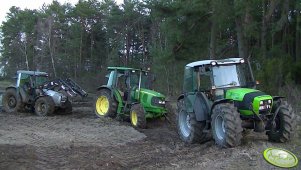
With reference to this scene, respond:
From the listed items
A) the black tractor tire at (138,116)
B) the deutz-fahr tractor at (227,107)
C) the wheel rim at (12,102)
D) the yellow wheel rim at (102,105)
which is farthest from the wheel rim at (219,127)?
the wheel rim at (12,102)

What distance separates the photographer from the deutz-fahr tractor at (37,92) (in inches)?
693

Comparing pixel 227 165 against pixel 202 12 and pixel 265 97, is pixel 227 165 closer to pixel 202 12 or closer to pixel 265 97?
pixel 265 97

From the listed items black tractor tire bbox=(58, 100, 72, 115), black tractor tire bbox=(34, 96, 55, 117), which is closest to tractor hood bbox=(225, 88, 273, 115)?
black tractor tire bbox=(34, 96, 55, 117)

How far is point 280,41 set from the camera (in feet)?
96.2

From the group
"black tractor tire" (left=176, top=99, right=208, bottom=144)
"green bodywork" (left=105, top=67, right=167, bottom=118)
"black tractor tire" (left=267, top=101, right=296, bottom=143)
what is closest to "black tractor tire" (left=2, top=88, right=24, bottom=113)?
"green bodywork" (left=105, top=67, right=167, bottom=118)

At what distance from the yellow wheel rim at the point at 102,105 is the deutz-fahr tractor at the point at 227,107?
530 centimetres

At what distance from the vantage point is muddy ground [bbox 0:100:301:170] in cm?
771

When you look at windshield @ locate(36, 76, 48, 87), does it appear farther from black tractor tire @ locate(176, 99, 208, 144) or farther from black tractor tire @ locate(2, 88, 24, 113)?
black tractor tire @ locate(176, 99, 208, 144)

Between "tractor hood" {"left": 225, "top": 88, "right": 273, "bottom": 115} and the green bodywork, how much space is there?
4.78 metres

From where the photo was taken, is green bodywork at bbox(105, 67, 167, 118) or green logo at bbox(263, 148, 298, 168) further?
green bodywork at bbox(105, 67, 167, 118)

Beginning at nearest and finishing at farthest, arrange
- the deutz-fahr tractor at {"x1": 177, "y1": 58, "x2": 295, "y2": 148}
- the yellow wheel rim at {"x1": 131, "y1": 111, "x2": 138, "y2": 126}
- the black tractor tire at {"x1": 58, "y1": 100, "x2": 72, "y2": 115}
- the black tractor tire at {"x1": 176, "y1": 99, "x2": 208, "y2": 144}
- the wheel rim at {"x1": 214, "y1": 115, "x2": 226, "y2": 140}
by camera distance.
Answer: the deutz-fahr tractor at {"x1": 177, "y1": 58, "x2": 295, "y2": 148} → the wheel rim at {"x1": 214, "y1": 115, "x2": 226, "y2": 140} → the black tractor tire at {"x1": 176, "y1": 99, "x2": 208, "y2": 144} → the yellow wheel rim at {"x1": 131, "y1": 111, "x2": 138, "y2": 126} → the black tractor tire at {"x1": 58, "y1": 100, "x2": 72, "y2": 115}

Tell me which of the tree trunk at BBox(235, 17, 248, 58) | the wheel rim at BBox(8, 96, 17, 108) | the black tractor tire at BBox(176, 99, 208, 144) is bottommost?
the black tractor tire at BBox(176, 99, 208, 144)

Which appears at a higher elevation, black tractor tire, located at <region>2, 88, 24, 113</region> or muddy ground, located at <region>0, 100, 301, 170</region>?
black tractor tire, located at <region>2, 88, 24, 113</region>

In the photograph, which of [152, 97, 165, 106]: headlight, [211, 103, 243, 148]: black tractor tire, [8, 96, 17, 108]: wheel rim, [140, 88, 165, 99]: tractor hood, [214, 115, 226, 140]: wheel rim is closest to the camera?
[211, 103, 243, 148]: black tractor tire
